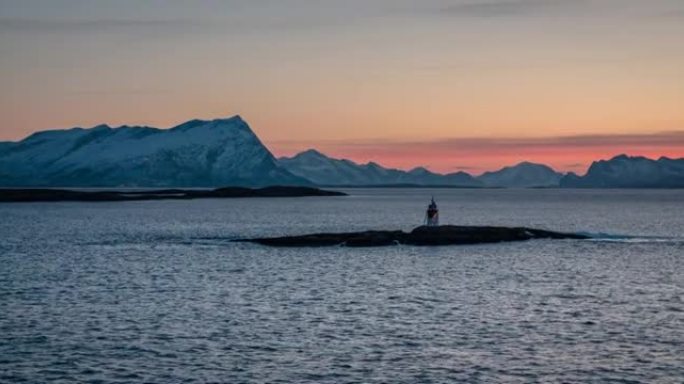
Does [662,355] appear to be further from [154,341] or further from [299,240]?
[299,240]

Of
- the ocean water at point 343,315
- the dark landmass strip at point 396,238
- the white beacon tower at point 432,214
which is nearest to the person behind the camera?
the ocean water at point 343,315

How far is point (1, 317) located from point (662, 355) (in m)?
31.5

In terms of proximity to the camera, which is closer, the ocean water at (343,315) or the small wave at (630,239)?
the ocean water at (343,315)

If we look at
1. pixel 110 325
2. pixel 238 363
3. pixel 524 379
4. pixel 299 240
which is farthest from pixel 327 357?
pixel 299 240

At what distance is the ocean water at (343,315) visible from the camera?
36469mm

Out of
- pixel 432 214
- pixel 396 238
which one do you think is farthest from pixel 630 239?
pixel 396 238

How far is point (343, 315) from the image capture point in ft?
163

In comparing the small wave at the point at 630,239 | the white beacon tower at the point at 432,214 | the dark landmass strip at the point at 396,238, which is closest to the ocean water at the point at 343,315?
the dark landmass strip at the point at 396,238

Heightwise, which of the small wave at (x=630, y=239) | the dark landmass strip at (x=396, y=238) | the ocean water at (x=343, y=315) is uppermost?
the dark landmass strip at (x=396, y=238)

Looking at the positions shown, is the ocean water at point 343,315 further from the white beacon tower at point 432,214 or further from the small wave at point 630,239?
the small wave at point 630,239

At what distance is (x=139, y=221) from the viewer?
159 m

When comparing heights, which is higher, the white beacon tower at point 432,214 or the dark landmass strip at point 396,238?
the white beacon tower at point 432,214

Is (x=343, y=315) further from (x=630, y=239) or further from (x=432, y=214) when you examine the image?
(x=630, y=239)

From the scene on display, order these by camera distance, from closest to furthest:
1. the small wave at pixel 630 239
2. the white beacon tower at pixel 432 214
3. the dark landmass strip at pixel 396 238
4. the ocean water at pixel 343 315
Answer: the ocean water at pixel 343 315, the dark landmass strip at pixel 396 238, the white beacon tower at pixel 432 214, the small wave at pixel 630 239
